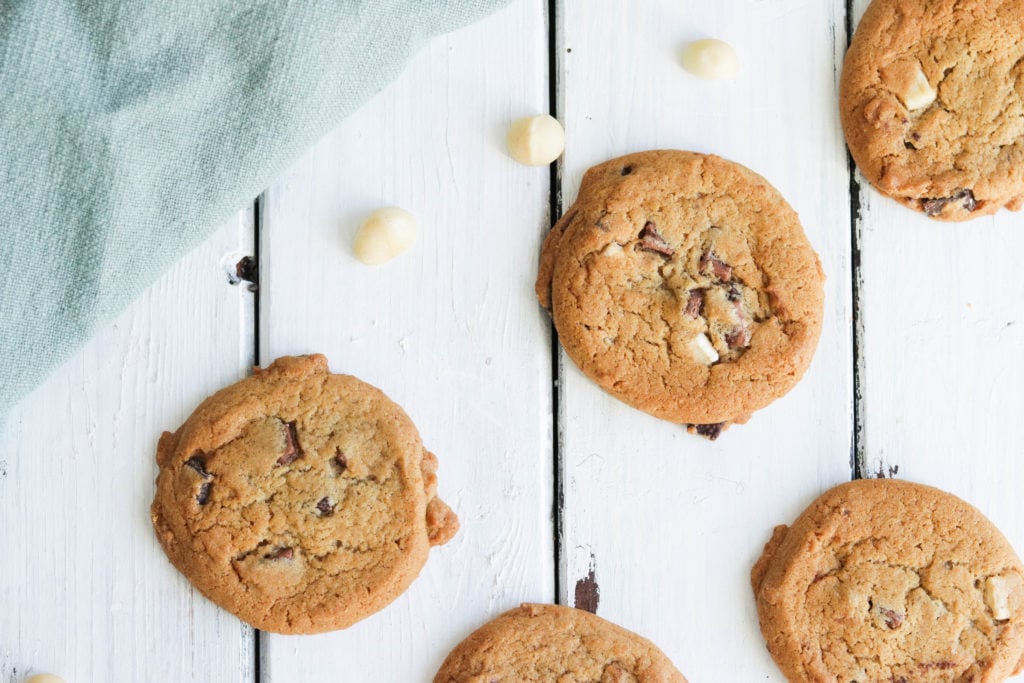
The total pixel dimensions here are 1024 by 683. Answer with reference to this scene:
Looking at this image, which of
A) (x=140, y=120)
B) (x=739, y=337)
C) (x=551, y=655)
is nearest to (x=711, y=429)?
(x=739, y=337)

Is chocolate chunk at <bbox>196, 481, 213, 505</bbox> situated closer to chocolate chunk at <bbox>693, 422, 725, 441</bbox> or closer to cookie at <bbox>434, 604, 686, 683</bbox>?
cookie at <bbox>434, 604, 686, 683</bbox>

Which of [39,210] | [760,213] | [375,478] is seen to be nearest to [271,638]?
[375,478]

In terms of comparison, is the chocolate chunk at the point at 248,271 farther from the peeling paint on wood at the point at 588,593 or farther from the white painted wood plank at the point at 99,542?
the peeling paint on wood at the point at 588,593

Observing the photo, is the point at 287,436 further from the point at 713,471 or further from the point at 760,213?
the point at 760,213

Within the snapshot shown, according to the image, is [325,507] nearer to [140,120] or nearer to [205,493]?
[205,493]

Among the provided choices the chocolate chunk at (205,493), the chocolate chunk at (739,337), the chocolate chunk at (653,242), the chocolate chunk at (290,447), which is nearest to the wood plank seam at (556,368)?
the chocolate chunk at (653,242)

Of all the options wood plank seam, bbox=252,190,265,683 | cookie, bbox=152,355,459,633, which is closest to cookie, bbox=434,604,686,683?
cookie, bbox=152,355,459,633
